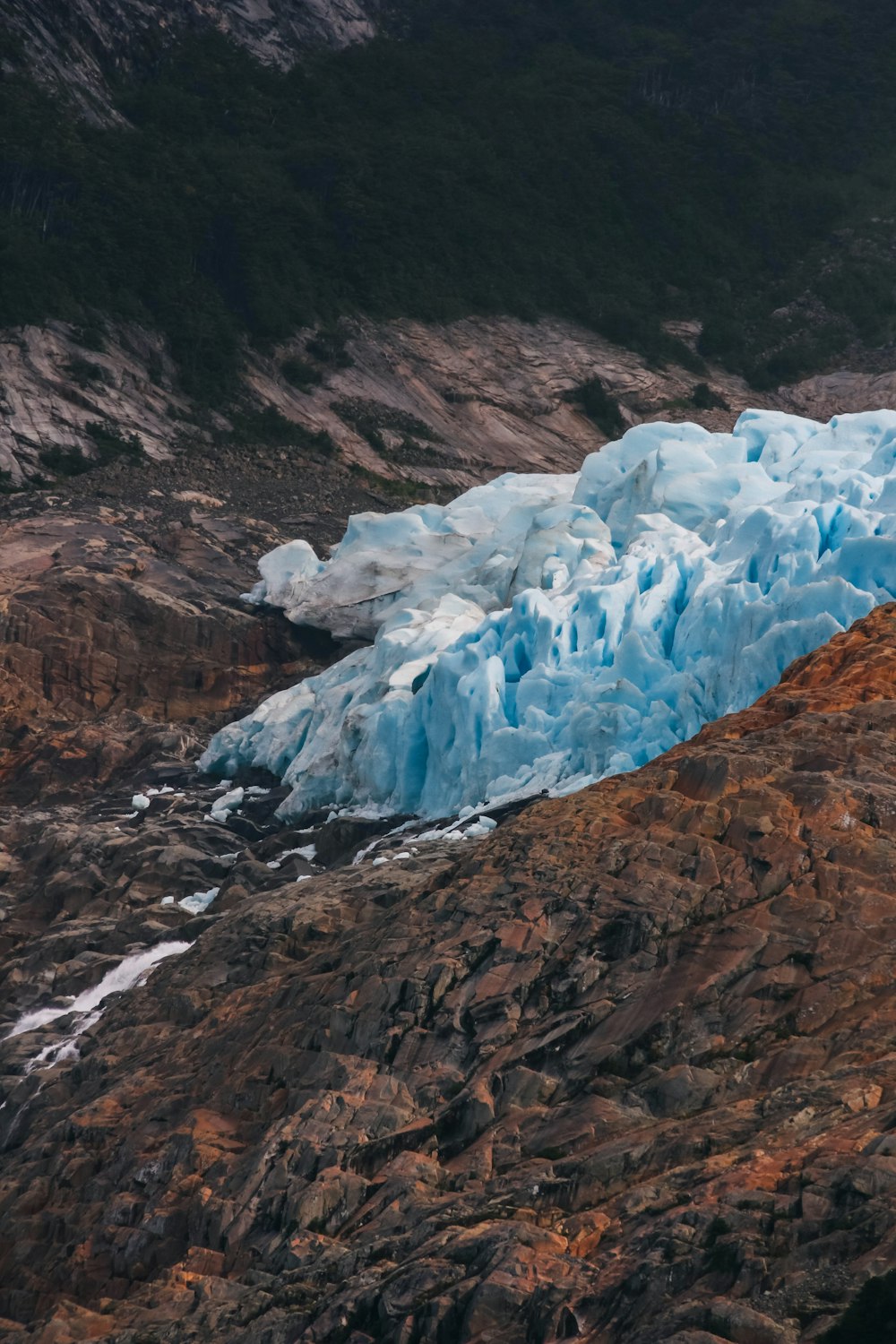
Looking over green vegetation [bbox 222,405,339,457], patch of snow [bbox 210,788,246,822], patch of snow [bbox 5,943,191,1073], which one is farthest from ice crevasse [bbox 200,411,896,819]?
green vegetation [bbox 222,405,339,457]

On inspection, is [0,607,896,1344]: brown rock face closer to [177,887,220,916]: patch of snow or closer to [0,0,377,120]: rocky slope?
[177,887,220,916]: patch of snow

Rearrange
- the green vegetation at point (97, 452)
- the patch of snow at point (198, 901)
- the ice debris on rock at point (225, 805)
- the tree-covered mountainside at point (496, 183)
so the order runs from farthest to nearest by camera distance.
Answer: the tree-covered mountainside at point (496, 183) → the green vegetation at point (97, 452) → the ice debris on rock at point (225, 805) → the patch of snow at point (198, 901)

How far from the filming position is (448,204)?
87.5 m

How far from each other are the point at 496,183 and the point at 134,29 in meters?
17.5

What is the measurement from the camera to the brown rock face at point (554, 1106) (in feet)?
52.8

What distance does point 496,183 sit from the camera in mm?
90000

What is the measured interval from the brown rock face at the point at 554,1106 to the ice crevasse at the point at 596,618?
9973 mm

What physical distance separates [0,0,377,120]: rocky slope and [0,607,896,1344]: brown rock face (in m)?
64.4

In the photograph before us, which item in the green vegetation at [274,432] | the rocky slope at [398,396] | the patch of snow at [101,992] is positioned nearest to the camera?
the patch of snow at [101,992]

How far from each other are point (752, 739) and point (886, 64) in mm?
80261

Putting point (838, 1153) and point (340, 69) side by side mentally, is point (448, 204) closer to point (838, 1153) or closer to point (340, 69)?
point (340, 69)

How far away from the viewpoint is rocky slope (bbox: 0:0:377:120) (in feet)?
269

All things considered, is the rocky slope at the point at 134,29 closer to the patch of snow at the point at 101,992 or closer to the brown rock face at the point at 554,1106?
the patch of snow at the point at 101,992

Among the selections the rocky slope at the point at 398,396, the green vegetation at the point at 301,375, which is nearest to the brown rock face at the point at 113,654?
the rocky slope at the point at 398,396
